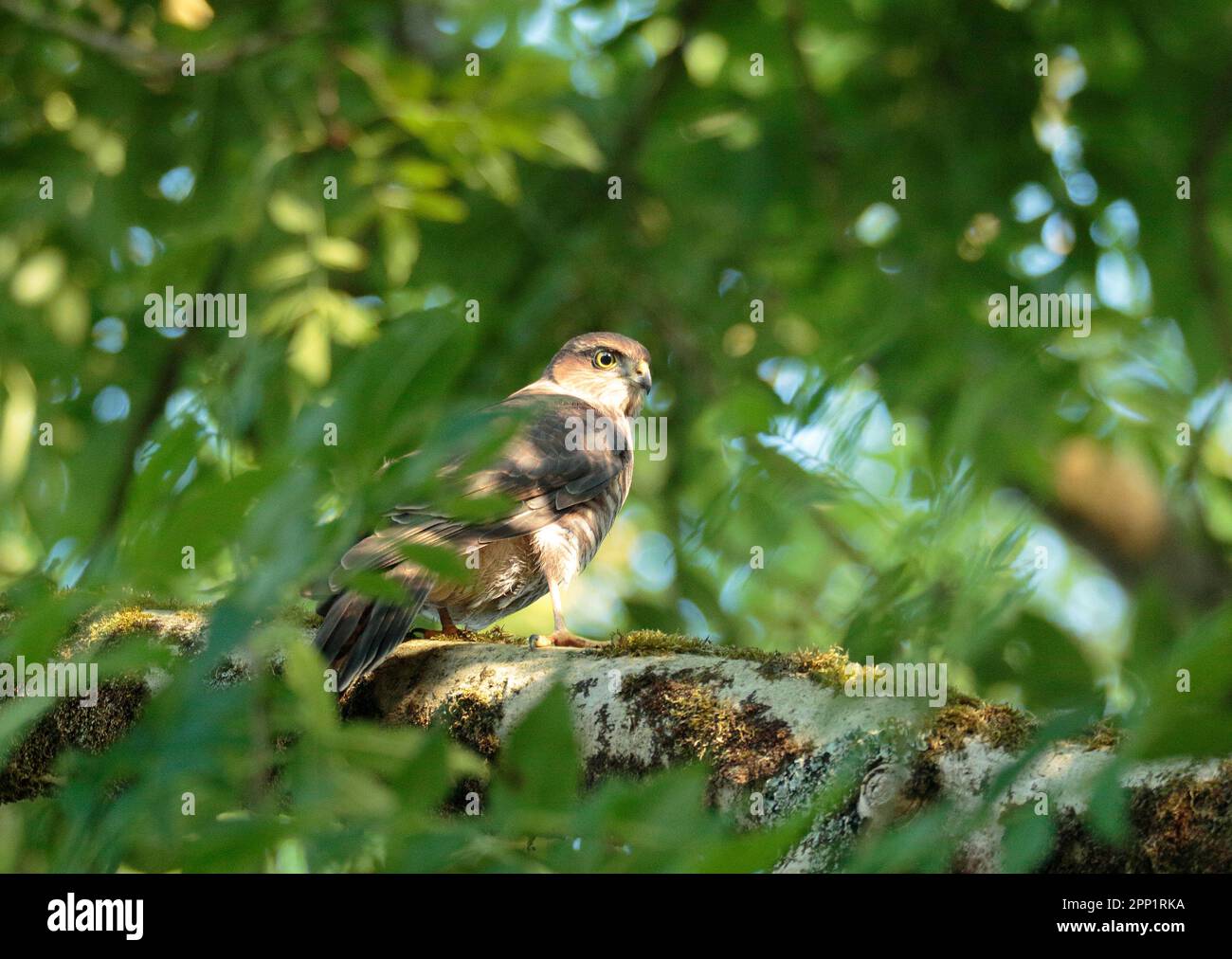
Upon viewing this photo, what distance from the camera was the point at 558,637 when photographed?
11.9 ft

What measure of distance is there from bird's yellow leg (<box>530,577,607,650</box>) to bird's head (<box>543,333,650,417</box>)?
1458 millimetres

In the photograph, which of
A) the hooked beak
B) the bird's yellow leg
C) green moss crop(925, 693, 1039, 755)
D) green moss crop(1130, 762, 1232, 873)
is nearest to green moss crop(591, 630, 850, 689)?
green moss crop(925, 693, 1039, 755)

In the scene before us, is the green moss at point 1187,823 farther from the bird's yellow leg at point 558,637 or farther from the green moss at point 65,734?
the green moss at point 65,734

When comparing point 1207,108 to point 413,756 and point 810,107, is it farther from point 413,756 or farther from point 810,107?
point 413,756

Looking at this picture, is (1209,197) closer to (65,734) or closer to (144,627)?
(144,627)

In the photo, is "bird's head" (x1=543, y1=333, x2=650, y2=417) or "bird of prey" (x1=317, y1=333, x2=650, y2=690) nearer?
"bird of prey" (x1=317, y1=333, x2=650, y2=690)

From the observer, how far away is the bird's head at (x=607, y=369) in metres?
5.21

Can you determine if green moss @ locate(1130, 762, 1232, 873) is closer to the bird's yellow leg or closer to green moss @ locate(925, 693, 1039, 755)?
green moss @ locate(925, 693, 1039, 755)

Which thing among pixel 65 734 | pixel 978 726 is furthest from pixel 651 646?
pixel 65 734

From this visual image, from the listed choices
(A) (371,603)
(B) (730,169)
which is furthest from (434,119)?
(A) (371,603)

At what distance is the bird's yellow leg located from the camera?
3.34 metres

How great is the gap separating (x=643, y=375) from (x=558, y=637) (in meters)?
1.86

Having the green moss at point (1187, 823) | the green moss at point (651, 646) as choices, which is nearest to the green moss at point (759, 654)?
the green moss at point (651, 646)

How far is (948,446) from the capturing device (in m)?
2.66
